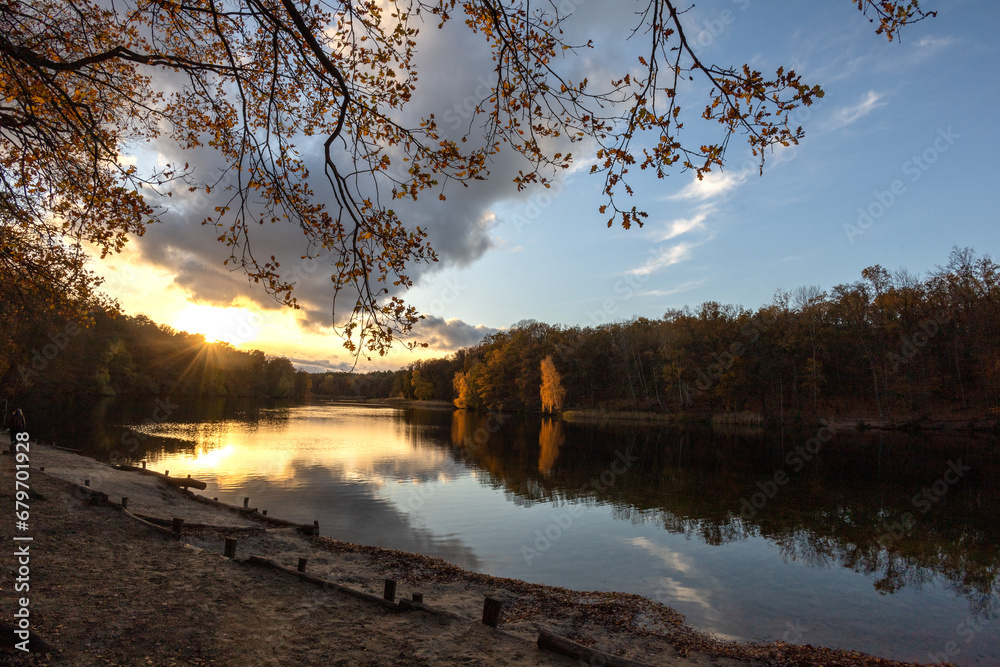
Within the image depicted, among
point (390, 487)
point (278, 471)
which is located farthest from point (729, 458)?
point (278, 471)

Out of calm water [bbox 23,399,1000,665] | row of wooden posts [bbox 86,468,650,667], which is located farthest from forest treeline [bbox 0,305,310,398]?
row of wooden posts [bbox 86,468,650,667]

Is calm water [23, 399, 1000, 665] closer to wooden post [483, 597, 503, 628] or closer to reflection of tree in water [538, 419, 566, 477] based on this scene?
reflection of tree in water [538, 419, 566, 477]

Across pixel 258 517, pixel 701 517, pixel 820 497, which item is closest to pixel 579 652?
pixel 258 517

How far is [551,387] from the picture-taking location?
74.4 meters

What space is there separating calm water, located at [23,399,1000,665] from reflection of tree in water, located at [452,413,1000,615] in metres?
0.10

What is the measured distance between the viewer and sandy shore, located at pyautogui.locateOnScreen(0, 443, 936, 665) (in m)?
5.71

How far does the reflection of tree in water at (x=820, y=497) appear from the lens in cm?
1328

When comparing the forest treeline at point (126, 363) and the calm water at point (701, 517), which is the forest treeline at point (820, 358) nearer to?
the calm water at point (701, 517)

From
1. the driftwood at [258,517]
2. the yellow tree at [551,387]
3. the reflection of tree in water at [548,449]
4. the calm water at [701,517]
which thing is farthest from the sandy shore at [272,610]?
the yellow tree at [551,387]

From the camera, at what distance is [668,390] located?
67.7 metres

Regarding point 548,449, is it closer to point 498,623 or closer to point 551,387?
point 498,623

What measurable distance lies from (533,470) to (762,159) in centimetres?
2515

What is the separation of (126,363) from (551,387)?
71.7m

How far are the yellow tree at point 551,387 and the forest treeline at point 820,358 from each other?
131cm
